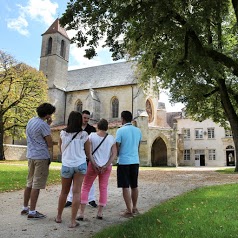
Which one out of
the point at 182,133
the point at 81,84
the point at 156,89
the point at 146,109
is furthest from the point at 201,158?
the point at 156,89

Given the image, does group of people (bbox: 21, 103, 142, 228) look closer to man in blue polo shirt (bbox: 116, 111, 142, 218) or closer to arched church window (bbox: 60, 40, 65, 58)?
man in blue polo shirt (bbox: 116, 111, 142, 218)

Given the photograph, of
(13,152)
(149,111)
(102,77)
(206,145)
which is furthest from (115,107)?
(206,145)

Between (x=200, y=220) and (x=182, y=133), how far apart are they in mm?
44870

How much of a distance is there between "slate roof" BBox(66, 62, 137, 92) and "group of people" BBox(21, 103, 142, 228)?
33.2 m

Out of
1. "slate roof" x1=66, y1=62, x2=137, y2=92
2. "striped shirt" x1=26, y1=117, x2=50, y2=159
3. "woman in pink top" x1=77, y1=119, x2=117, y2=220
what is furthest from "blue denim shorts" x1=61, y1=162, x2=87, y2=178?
"slate roof" x1=66, y1=62, x2=137, y2=92

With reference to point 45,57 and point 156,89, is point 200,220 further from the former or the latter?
point 45,57

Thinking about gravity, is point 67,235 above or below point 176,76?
below

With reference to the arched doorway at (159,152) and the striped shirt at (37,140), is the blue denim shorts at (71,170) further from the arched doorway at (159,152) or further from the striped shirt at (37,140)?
the arched doorway at (159,152)

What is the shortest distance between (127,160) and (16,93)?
27185mm

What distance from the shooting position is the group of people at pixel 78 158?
4711mm

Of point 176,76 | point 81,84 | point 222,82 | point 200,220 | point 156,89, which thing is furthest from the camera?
point 81,84

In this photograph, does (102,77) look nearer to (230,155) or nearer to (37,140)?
(230,155)

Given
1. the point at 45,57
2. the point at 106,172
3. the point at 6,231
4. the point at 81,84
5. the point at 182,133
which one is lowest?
the point at 6,231

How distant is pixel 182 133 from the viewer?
48.2m
